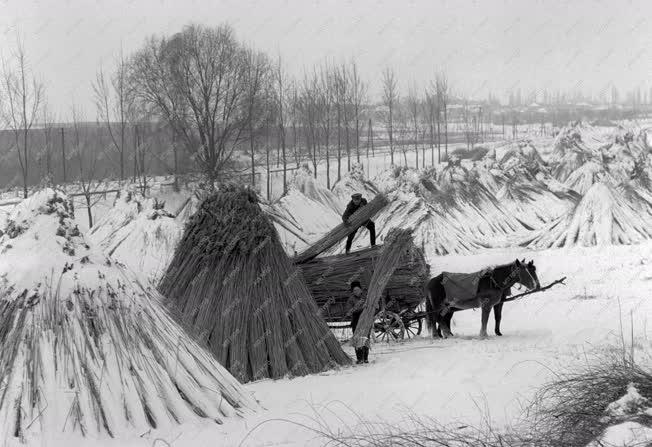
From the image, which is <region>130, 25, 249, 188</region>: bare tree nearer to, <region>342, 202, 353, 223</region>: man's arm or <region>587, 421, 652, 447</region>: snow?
<region>342, 202, 353, 223</region>: man's arm

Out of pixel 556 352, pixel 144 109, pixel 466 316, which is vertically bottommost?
pixel 466 316

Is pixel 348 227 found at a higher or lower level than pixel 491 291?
higher

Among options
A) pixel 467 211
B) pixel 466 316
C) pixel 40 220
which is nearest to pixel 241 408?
pixel 40 220

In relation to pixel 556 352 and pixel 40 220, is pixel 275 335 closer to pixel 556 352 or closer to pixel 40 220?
pixel 556 352

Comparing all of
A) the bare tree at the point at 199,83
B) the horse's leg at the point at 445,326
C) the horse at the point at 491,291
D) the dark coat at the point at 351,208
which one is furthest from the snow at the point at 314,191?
the dark coat at the point at 351,208

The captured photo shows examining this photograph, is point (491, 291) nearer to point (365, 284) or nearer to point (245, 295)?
point (365, 284)

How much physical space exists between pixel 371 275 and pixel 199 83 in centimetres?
2201

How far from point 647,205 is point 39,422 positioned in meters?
26.9

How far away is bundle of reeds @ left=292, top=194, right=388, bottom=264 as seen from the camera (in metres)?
10.3

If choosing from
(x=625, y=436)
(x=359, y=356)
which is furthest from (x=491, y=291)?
(x=625, y=436)

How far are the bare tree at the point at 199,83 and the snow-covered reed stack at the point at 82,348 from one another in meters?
26.0

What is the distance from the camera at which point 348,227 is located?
1037 centimetres

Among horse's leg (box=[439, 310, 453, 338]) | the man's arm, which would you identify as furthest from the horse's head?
the man's arm

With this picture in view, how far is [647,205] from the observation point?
27.1m
